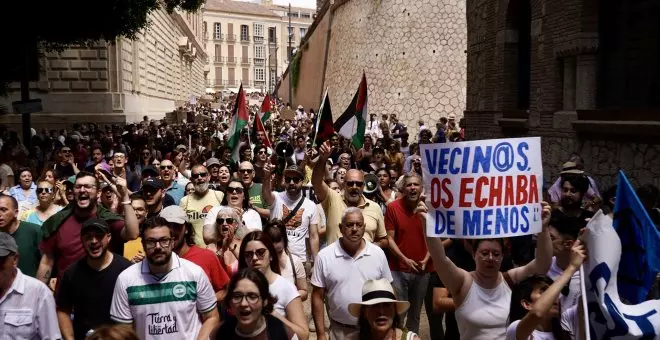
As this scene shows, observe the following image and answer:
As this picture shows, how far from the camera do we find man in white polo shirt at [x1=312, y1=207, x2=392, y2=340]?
5.45 meters

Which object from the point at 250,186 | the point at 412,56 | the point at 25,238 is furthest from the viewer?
the point at 412,56

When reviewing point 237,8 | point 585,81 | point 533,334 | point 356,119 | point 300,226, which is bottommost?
point 533,334

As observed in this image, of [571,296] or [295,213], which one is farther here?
[295,213]

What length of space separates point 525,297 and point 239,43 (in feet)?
348

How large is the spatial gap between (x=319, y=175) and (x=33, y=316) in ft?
10.6

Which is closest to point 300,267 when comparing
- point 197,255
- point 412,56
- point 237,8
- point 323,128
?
point 197,255

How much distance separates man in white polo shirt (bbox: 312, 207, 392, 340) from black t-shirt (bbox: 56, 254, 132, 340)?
4.68ft

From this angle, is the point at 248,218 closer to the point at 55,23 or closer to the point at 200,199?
the point at 200,199

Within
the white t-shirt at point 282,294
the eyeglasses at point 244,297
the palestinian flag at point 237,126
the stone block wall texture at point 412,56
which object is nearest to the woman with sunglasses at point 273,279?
the white t-shirt at point 282,294

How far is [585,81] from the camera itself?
11977mm

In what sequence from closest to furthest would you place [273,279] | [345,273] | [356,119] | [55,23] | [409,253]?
1. [273,279]
2. [345,273]
3. [409,253]
4. [356,119]
5. [55,23]

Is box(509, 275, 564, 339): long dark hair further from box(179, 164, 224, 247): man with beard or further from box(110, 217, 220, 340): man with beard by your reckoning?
box(179, 164, 224, 247): man with beard

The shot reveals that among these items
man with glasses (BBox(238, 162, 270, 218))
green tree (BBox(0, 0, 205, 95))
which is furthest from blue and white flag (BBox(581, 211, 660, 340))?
green tree (BBox(0, 0, 205, 95))

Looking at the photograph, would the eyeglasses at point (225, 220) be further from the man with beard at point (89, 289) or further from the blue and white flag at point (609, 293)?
the blue and white flag at point (609, 293)
